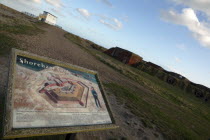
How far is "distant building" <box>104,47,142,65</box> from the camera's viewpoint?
3884 cm

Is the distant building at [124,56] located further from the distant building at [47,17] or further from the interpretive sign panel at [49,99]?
the distant building at [47,17]

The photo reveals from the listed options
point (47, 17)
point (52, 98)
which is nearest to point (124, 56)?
point (52, 98)

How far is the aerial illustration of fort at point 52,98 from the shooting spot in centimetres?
331

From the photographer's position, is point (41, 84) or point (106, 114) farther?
point (106, 114)

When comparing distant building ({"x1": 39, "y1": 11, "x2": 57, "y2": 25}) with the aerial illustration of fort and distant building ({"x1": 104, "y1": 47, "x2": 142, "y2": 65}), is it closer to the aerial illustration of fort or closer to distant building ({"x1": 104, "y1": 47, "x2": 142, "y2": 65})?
distant building ({"x1": 104, "y1": 47, "x2": 142, "y2": 65})

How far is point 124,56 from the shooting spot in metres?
39.7

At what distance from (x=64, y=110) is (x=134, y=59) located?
36849 millimetres

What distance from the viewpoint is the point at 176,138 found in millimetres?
9289

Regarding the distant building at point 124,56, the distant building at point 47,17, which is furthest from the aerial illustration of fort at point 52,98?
the distant building at point 47,17

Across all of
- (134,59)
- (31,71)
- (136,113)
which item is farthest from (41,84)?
(134,59)

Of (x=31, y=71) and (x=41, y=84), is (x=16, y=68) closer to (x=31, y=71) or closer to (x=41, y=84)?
(x=31, y=71)

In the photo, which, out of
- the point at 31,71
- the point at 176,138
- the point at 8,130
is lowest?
the point at 176,138

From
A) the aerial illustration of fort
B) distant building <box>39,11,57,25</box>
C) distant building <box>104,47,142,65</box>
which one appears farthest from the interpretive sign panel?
distant building <box>39,11,57,25</box>

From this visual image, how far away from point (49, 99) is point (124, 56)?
1437 inches
